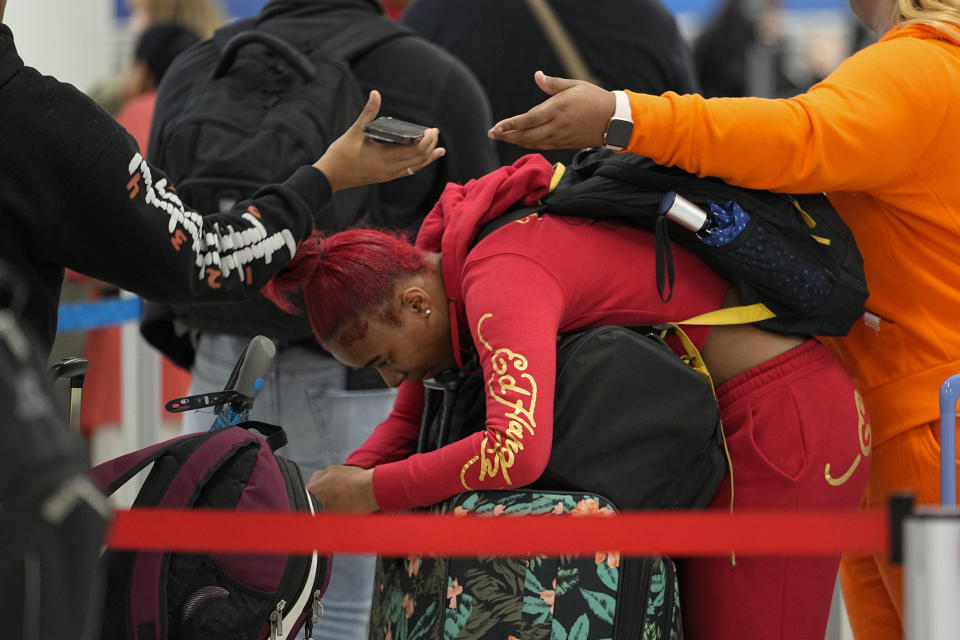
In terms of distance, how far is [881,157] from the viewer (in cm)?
177

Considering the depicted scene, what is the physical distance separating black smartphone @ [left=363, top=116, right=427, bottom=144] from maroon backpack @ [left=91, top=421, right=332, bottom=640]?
0.50 m

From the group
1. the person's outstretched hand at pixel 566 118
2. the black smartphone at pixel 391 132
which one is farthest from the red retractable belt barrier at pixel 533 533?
the black smartphone at pixel 391 132

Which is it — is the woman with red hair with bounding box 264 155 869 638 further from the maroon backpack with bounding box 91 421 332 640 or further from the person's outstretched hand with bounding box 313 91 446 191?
the maroon backpack with bounding box 91 421 332 640

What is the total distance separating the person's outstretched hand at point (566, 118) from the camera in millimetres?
1764

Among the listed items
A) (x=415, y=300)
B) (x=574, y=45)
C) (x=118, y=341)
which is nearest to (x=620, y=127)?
(x=415, y=300)

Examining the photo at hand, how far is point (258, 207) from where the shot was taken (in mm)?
1748

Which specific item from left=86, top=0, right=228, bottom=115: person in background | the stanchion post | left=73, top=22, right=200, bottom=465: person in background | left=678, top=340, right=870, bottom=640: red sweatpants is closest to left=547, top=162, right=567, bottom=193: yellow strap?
left=678, top=340, right=870, bottom=640: red sweatpants

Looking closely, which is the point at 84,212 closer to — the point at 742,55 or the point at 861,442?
the point at 861,442

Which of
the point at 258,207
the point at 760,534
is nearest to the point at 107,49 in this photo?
the point at 258,207

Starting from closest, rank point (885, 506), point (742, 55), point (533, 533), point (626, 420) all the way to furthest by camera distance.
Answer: point (533, 533) → point (626, 420) → point (885, 506) → point (742, 55)

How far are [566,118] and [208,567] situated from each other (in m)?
0.81

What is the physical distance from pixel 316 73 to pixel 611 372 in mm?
849

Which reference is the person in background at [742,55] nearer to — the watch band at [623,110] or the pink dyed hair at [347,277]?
the pink dyed hair at [347,277]

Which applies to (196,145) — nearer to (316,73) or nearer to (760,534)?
(316,73)
